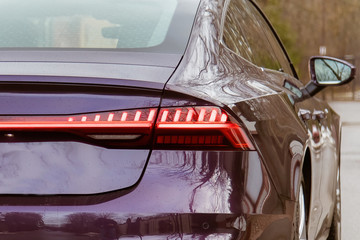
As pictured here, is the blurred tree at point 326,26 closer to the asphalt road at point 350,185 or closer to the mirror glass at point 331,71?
the asphalt road at point 350,185

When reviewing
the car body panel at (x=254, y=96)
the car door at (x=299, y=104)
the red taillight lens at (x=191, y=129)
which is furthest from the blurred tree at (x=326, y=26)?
the red taillight lens at (x=191, y=129)

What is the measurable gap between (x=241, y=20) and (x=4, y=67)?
1547mm

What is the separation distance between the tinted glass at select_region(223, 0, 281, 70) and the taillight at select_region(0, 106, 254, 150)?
28.2 inches

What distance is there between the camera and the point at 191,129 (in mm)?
2641

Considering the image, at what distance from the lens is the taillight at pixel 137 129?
8.55 feet

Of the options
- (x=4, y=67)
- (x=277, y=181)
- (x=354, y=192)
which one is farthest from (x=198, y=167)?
(x=354, y=192)

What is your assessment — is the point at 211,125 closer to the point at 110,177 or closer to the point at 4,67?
the point at 110,177

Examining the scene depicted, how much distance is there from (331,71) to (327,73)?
1.1 inches

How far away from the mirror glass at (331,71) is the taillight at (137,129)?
2.12m

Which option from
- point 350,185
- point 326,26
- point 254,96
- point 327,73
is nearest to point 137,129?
point 254,96

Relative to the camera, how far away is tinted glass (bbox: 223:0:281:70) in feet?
11.6

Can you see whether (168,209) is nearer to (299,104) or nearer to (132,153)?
(132,153)

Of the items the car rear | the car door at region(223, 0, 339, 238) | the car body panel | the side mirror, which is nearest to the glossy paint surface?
the car rear

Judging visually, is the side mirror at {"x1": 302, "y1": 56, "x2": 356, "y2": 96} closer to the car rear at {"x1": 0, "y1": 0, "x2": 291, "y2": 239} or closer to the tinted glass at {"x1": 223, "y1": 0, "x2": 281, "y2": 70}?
the tinted glass at {"x1": 223, "y1": 0, "x2": 281, "y2": 70}
